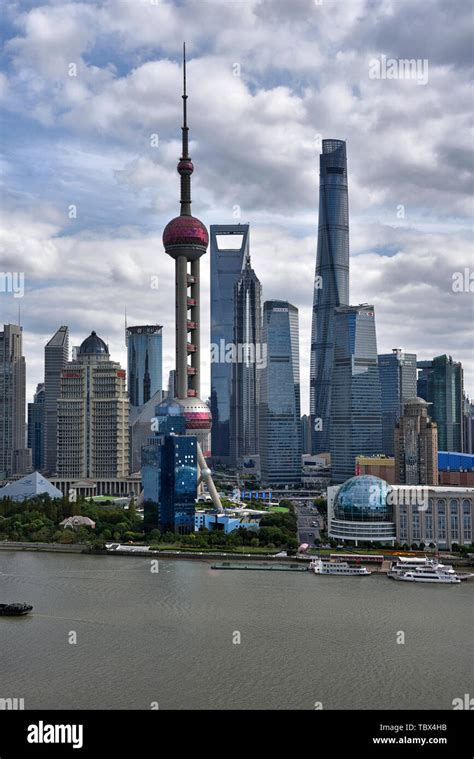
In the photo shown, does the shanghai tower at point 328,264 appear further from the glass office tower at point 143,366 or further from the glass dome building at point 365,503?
the glass dome building at point 365,503

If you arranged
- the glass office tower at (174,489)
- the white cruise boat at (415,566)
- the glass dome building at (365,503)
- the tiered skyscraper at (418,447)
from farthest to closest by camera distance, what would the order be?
the tiered skyscraper at (418,447)
the glass office tower at (174,489)
the glass dome building at (365,503)
the white cruise boat at (415,566)

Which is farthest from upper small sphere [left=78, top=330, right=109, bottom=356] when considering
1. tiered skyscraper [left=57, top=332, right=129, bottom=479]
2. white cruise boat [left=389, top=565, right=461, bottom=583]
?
white cruise boat [left=389, top=565, right=461, bottom=583]

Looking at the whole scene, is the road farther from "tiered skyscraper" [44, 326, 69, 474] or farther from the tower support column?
"tiered skyscraper" [44, 326, 69, 474]

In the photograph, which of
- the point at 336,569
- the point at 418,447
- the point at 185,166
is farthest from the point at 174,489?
the point at 185,166

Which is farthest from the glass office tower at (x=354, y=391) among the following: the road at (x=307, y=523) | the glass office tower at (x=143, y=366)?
the glass office tower at (x=143, y=366)
